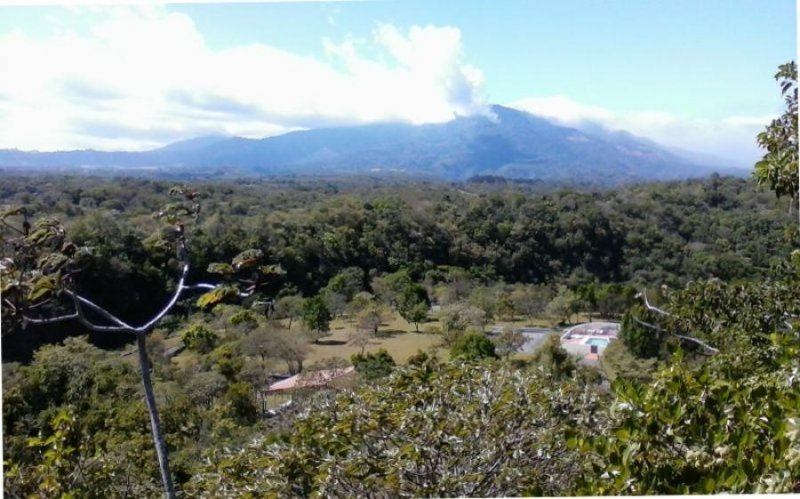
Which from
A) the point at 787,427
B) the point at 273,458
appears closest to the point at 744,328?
the point at 787,427

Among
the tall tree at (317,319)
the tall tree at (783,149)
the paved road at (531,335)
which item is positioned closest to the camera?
the tall tree at (783,149)

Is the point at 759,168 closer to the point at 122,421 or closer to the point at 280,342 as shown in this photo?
the point at 122,421

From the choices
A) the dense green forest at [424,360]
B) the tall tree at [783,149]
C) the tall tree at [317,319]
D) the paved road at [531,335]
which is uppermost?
the tall tree at [783,149]

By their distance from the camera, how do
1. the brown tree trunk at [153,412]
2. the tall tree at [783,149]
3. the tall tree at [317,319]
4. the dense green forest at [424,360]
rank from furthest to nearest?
the tall tree at [317,319] → the tall tree at [783,149] → the brown tree trunk at [153,412] → the dense green forest at [424,360]

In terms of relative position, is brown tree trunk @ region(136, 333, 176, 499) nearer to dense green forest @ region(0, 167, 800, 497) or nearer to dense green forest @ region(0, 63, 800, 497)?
dense green forest @ region(0, 63, 800, 497)

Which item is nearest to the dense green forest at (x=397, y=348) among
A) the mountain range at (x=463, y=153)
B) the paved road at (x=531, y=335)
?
the paved road at (x=531, y=335)

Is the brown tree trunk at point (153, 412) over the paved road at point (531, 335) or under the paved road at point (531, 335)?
over

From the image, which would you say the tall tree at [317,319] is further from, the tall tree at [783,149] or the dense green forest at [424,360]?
the tall tree at [783,149]

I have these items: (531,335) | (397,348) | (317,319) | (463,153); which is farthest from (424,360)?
(463,153)
